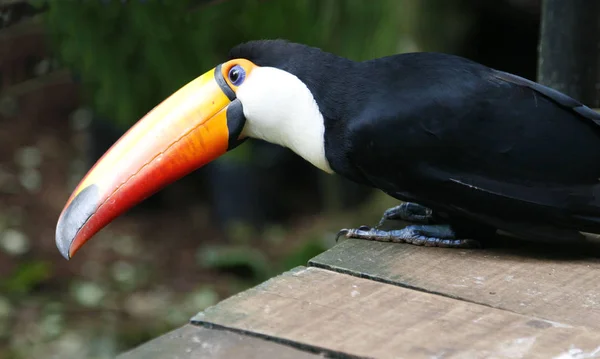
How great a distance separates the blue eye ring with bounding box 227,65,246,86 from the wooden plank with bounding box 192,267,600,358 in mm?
565

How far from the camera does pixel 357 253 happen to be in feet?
6.16

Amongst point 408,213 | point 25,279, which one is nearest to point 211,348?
point 408,213

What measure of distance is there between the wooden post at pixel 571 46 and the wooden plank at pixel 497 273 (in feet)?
2.10

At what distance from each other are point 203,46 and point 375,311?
1.75 meters

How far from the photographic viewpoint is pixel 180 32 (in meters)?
2.96

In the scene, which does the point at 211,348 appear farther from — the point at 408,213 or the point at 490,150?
the point at 408,213

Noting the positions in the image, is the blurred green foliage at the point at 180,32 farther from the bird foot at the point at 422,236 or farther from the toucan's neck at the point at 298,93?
the bird foot at the point at 422,236

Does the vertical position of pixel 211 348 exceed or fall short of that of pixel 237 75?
it falls short

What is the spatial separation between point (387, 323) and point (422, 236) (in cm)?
54

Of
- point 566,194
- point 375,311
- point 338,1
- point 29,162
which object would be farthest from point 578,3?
point 29,162

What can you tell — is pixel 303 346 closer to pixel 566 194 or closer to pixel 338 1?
pixel 566 194

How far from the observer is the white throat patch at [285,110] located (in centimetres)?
198

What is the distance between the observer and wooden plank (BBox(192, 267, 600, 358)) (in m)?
1.38

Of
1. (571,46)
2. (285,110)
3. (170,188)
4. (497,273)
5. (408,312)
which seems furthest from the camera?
(170,188)
